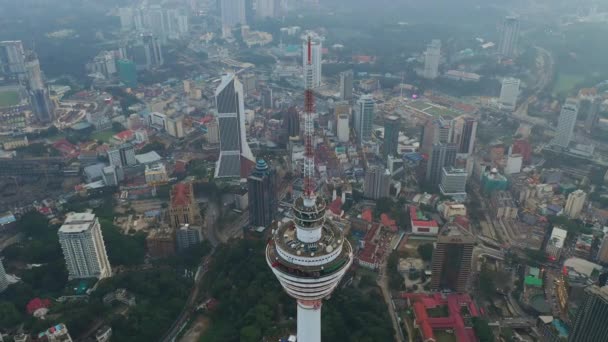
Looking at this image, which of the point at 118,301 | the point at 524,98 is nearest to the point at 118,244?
the point at 118,301

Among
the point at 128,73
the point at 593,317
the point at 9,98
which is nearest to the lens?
the point at 593,317

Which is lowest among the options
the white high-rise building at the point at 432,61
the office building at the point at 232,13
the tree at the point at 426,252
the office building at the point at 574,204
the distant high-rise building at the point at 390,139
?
the tree at the point at 426,252

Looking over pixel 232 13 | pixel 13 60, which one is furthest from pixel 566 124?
pixel 13 60

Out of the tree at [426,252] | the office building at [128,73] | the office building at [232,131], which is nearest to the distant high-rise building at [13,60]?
the office building at [128,73]

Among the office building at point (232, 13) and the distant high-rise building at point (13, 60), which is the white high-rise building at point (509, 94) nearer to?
the office building at point (232, 13)

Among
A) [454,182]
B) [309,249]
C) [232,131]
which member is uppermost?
[309,249]

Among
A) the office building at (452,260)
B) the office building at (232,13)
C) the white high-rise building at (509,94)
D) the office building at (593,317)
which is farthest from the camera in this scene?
the office building at (232,13)

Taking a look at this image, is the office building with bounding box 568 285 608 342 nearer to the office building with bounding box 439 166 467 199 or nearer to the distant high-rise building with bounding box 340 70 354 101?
the office building with bounding box 439 166 467 199

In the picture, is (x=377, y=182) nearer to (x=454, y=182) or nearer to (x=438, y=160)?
(x=438, y=160)
